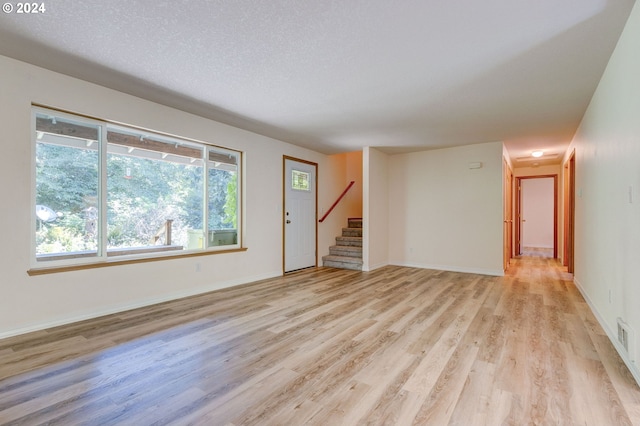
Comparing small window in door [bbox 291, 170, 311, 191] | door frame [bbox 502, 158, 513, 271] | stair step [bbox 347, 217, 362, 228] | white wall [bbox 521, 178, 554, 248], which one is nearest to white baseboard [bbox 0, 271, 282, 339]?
small window in door [bbox 291, 170, 311, 191]

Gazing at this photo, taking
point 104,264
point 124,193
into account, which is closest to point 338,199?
point 124,193

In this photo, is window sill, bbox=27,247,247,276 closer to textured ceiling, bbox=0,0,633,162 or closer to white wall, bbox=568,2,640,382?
textured ceiling, bbox=0,0,633,162

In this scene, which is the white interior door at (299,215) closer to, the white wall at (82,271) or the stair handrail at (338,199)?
the stair handrail at (338,199)

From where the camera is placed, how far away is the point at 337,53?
247 centimetres

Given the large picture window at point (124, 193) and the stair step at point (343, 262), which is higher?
the large picture window at point (124, 193)

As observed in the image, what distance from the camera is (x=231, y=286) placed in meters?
4.50

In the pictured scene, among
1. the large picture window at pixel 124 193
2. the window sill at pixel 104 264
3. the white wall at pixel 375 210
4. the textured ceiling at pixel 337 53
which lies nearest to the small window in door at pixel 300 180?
the white wall at pixel 375 210

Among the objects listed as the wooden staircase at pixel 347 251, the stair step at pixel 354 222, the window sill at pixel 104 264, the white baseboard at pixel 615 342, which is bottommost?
the white baseboard at pixel 615 342

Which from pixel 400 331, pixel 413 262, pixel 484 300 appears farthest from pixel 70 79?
pixel 413 262

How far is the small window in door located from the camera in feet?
19.1

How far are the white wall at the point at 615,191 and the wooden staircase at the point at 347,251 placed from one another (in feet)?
11.6

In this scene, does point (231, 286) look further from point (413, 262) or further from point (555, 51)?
point (555, 51)

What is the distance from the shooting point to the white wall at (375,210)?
590 centimetres

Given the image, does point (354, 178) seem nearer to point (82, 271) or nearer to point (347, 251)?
point (347, 251)
